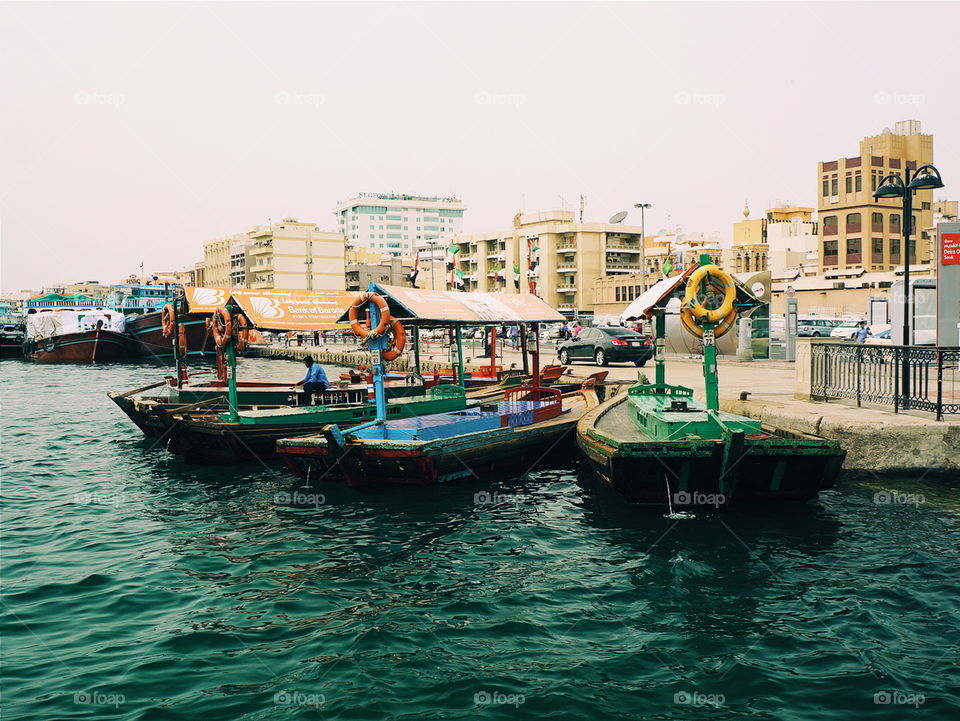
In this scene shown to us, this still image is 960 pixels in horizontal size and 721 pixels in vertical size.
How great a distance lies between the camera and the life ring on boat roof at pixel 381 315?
46.6ft

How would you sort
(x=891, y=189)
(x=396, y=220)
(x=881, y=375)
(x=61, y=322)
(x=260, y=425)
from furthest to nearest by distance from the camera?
(x=396, y=220) → (x=61, y=322) → (x=260, y=425) → (x=891, y=189) → (x=881, y=375)

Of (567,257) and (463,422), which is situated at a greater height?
(567,257)

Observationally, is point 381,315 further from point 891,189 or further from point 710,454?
point 891,189

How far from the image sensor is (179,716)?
651 centimetres

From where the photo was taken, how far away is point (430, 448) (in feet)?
43.7
